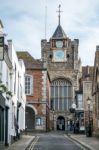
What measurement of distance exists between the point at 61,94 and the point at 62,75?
3721mm

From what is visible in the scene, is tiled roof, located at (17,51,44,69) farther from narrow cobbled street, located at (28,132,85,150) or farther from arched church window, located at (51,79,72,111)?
narrow cobbled street, located at (28,132,85,150)

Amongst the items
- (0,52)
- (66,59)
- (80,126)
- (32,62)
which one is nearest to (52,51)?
(66,59)

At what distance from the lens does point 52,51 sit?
105 metres

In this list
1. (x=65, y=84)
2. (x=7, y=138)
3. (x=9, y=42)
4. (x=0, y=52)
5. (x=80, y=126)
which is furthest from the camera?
(x=65, y=84)

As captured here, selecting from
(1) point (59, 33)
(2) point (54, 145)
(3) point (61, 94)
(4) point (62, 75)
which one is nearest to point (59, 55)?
(4) point (62, 75)

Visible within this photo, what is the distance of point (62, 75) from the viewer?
338 ft

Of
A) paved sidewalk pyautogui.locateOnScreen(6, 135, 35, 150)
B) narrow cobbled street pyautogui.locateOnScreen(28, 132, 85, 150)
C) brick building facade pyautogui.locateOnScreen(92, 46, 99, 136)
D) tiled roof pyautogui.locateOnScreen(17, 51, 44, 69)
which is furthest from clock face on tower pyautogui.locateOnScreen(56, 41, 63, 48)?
paved sidewalk pyautogui.locateOnScreen(6, 135, 35, 150)

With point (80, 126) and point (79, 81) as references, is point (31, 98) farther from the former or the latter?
point (79, 81)

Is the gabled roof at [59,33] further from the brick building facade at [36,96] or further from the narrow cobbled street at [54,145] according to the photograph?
the narrow cobbled street at [54,145]

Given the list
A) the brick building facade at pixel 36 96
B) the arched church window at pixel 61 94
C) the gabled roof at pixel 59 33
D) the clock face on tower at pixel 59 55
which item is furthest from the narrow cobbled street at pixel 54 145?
the gabled roof at pixel 59 33

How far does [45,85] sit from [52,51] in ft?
89.8

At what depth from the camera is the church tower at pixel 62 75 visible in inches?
4050

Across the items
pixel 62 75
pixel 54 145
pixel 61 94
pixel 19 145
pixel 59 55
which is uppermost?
pixel 59 55

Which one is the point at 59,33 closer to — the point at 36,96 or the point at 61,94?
the point at 61,94
